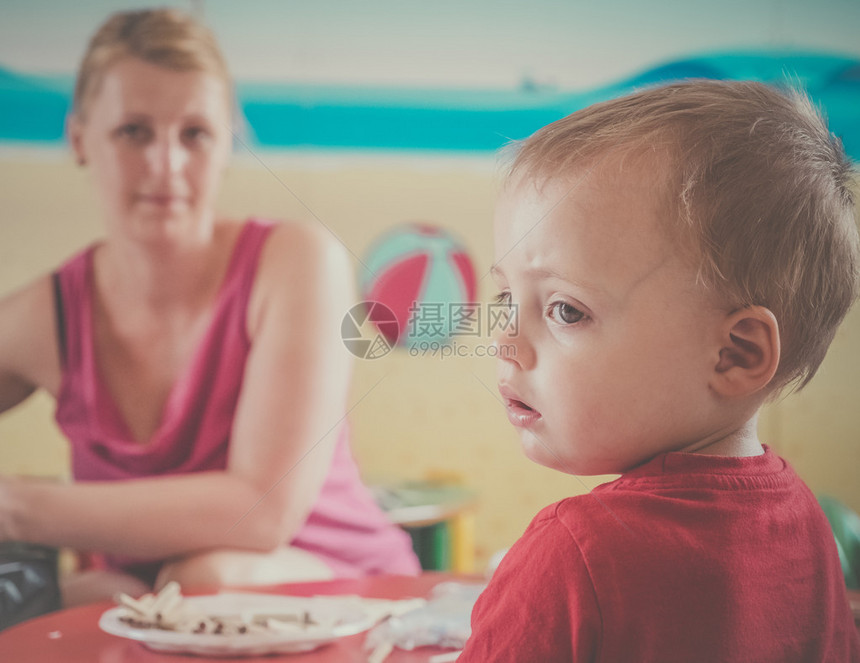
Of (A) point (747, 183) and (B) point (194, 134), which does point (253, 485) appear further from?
(A) point (747, 183)

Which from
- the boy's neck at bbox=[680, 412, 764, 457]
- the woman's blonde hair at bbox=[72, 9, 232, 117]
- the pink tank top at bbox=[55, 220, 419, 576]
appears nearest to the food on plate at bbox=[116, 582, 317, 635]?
the boy's neck at bbox=[680, 412, 764, 457]

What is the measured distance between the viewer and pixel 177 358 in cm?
115

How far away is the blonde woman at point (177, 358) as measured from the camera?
98 cm

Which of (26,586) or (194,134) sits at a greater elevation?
(194,134)

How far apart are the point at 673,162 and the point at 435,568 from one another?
119 cm

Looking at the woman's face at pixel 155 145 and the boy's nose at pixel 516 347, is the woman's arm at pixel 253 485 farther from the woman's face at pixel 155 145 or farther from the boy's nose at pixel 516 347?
the boy's nose at pixel 516 347

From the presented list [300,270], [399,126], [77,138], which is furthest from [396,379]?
[77,138]

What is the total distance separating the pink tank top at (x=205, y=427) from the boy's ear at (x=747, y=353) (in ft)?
2.28

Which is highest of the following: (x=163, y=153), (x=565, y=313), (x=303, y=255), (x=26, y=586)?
(x=163, y=153)

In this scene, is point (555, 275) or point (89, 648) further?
point (89, 648)

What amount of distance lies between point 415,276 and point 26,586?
66 cm

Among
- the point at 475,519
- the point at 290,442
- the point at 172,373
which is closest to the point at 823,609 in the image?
the point at 290,442

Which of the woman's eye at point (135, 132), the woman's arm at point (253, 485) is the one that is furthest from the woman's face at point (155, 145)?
the woman's arm at point (253, 485)

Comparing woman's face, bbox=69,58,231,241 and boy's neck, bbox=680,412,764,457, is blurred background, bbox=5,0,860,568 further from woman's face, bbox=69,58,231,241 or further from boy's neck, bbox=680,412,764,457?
boy's neck, bbox=680,412,764,457
